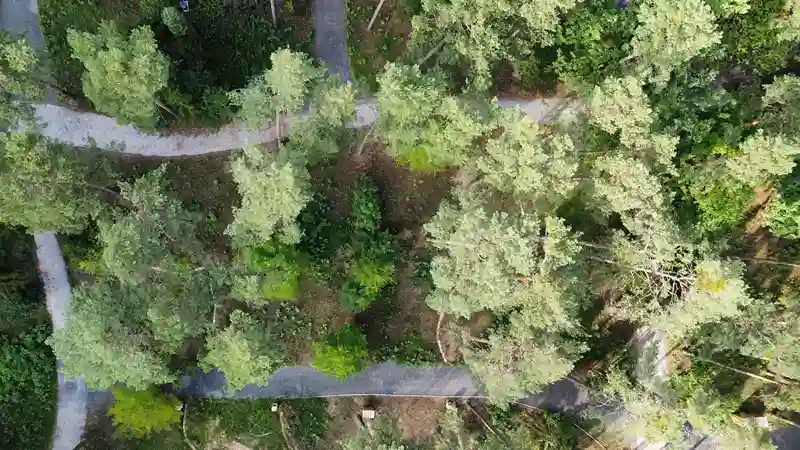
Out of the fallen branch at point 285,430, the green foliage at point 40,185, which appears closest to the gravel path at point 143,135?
the green foliage at point 40,185

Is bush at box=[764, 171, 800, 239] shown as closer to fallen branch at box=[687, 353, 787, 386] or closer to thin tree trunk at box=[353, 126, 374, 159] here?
fallen branch at box=[687, 353, 787, 386]

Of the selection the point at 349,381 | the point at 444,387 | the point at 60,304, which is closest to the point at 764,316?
the point at 444,387

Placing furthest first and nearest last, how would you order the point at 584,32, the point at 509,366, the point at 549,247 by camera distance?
the point at 584,32
the point at 509,366
the point at 549,247

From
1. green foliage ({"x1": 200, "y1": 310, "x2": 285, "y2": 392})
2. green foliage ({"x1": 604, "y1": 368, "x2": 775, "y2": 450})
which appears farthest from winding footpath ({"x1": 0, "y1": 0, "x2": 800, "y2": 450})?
green foliage ({"x1": 200, "y1": 310, "x2": 285, "y2": 392})

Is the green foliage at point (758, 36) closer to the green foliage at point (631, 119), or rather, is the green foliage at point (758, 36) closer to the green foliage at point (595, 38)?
the green foliage at point (595, 38)

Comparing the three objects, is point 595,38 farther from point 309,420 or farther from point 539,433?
A: point 309,420

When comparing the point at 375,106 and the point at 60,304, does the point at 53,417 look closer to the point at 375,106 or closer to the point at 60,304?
the point at 60,304

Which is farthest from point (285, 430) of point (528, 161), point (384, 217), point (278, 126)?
point (528, 161)
